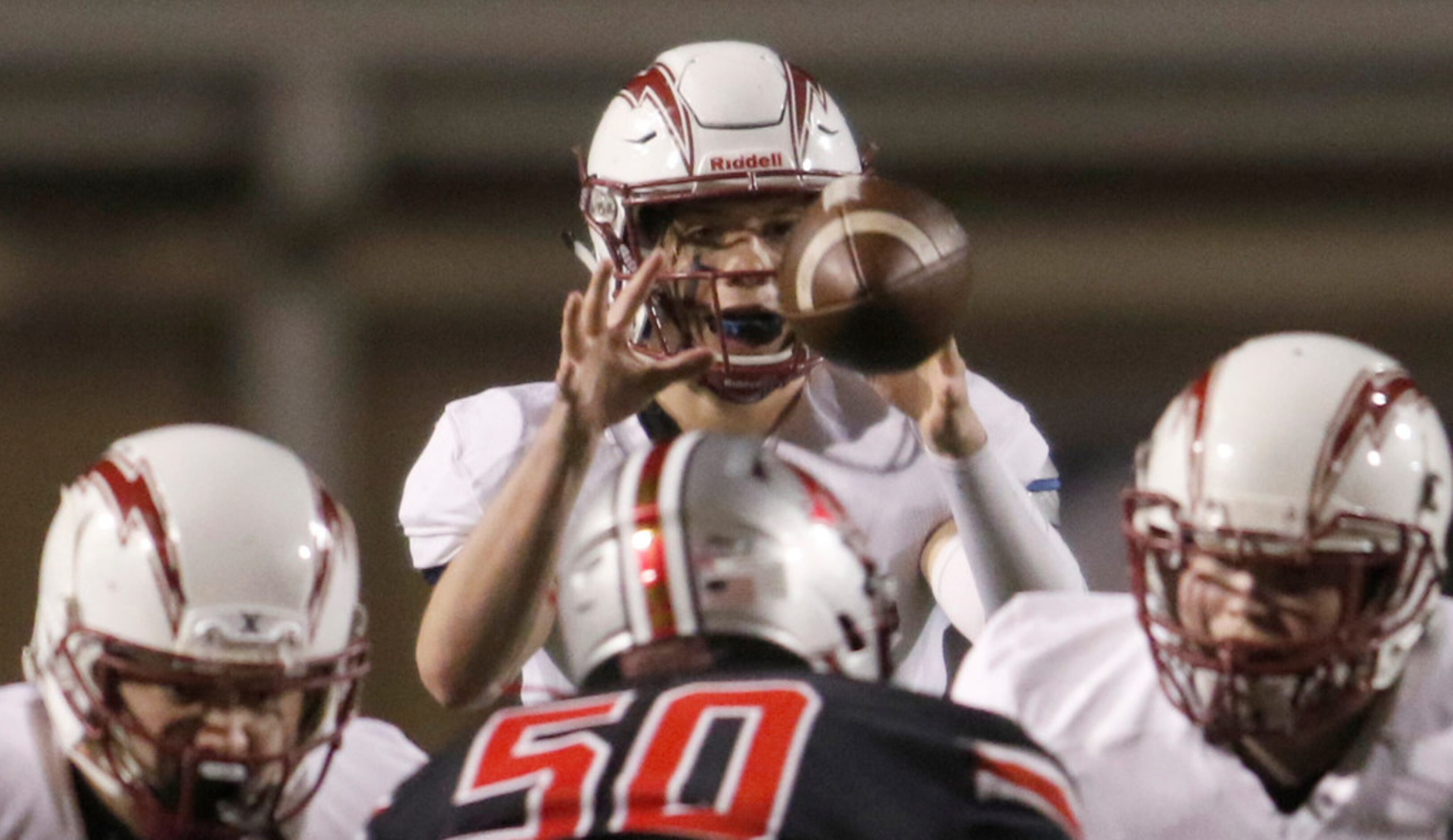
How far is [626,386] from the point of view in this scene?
285 cm

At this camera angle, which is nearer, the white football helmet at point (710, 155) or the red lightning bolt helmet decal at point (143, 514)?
the red lightning bolt helmet decal at point (143, 514)

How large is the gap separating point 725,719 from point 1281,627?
2.00 feet

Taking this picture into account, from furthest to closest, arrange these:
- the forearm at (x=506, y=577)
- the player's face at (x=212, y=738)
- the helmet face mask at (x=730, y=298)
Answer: the helmet face mask at (x=730, y=298)
the forearm at (x=506, y=577)
the player's face at (x=212, y=738)

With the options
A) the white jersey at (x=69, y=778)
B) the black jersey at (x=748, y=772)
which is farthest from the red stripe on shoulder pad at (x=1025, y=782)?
the white jersey at (x=69, y=778)

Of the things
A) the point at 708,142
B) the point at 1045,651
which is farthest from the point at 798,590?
the point at 708,142

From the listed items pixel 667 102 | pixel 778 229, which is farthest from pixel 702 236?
pixel 667 102

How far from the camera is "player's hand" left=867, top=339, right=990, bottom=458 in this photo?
2930 mm

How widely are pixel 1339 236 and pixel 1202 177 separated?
0.34 meters

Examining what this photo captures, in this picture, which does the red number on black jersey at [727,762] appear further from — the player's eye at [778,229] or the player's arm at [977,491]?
the player's eye at [778,229]

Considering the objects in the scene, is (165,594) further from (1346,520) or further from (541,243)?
(541,243)

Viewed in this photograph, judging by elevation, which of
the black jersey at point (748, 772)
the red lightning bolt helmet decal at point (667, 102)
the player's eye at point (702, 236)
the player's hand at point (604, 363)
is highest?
the red lightning bolt helmet decal at point (667, 102)

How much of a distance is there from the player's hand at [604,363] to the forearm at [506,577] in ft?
0.08

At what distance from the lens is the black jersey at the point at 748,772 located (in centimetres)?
208

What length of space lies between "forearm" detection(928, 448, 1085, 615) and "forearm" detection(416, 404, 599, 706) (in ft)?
1.26
